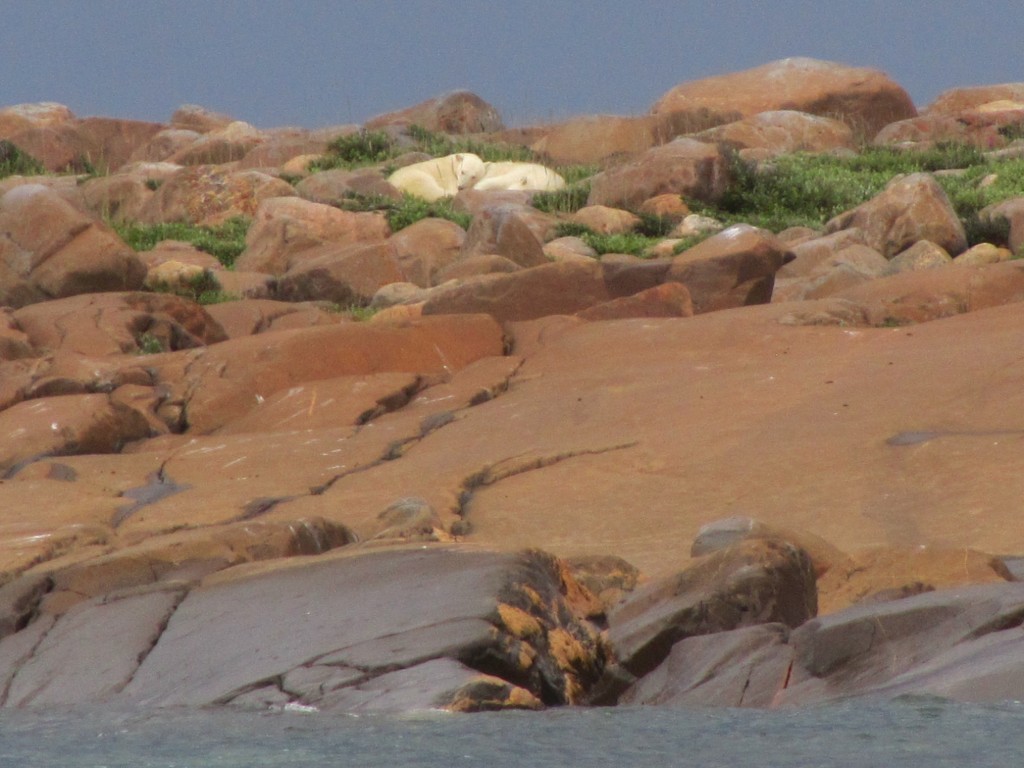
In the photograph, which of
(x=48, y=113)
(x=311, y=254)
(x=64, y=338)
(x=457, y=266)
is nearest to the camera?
(x=64, y=338)

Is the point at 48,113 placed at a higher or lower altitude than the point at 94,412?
higher

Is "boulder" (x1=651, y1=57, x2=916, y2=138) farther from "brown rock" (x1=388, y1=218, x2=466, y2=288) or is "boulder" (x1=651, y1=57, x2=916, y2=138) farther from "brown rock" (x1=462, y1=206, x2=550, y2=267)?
"brown rock" (x1=462, y1=206, x2=550, y2=267)

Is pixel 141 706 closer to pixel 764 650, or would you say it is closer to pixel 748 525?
pixel 764 650

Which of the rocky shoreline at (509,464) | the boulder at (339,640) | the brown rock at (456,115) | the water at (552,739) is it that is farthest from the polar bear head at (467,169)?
the water at (552,739)

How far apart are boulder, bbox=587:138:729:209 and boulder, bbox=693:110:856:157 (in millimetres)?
6039

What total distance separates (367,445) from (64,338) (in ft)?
14.6

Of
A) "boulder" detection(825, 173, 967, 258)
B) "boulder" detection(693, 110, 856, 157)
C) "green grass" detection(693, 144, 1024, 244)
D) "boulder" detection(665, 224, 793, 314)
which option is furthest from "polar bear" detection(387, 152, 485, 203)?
"boulder" detection(665, 224, 793, 314)

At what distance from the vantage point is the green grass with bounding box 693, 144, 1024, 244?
20516 mm

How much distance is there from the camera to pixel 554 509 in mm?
7699

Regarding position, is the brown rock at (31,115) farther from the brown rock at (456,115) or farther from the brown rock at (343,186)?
the brown rock at (343,186)

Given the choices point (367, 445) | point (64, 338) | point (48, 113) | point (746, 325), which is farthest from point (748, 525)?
point (48, 113)

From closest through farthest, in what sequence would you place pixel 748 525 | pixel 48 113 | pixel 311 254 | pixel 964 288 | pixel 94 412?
pixel 748 525, pixel 94 412, pixel 964 288, pixel 311 254, pixel 48 113

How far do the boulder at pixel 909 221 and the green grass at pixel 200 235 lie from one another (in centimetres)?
758

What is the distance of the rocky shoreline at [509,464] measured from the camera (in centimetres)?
527
